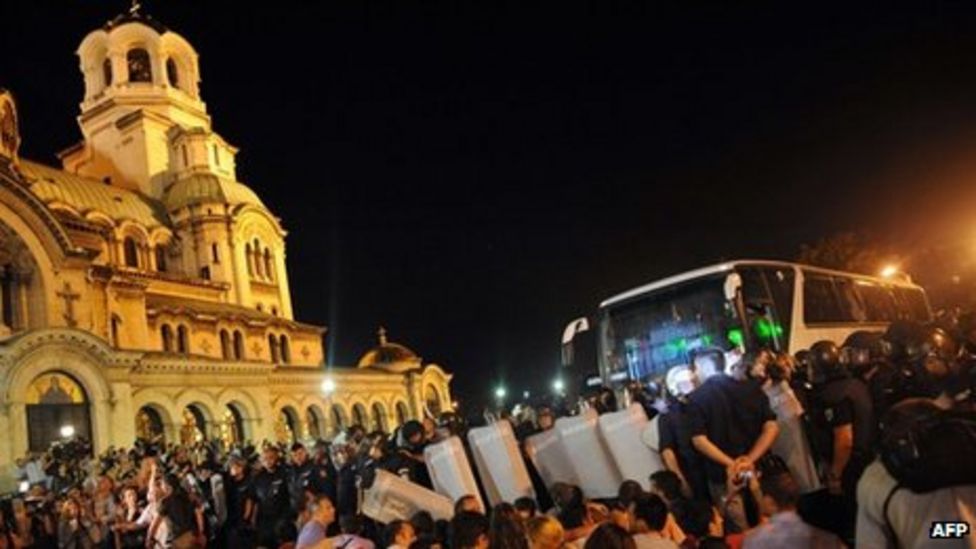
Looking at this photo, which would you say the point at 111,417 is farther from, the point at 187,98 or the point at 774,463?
the point at 187,98

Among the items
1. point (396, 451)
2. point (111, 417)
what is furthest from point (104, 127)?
point (396, 451)

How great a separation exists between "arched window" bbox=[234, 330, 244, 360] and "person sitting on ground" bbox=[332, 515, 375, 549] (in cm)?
3604

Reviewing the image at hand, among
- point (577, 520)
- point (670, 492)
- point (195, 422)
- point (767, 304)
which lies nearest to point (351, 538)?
point (577, 520)

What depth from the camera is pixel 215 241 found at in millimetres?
45188

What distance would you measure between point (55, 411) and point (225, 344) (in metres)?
14.9

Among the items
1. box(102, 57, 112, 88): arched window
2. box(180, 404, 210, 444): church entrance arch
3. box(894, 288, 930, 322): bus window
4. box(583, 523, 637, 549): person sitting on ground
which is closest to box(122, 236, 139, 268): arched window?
box(180, 404, 210, 444): church entrance arch

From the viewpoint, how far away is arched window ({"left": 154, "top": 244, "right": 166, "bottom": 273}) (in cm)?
4388

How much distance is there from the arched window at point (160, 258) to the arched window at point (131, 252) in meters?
1.30

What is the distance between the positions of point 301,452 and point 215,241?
3665 cm

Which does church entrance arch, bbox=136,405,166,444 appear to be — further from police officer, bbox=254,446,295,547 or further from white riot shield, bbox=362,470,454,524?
white riot shield, bbox=362,470,454,524

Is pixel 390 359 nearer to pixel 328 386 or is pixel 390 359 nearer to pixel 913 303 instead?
pixel 328 386

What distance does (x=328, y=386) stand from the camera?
4234 cm

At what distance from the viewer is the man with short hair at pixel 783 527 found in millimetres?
4375

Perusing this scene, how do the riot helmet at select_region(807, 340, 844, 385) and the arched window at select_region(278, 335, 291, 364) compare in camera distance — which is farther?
the arched window at select_region(278, 335, 291, 364)
